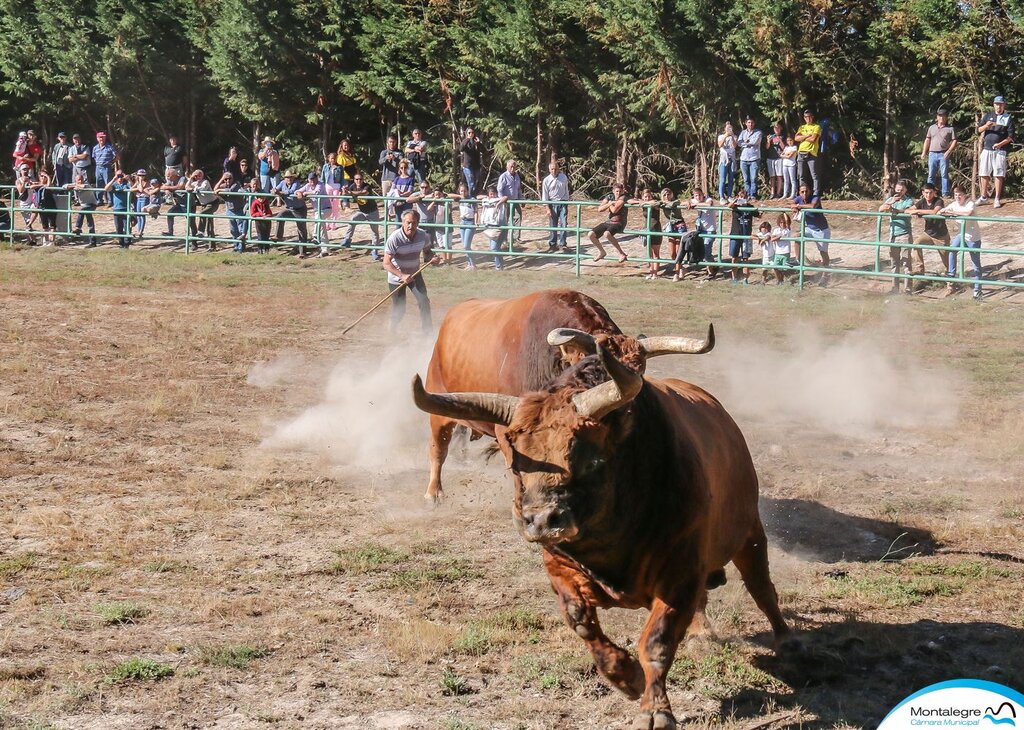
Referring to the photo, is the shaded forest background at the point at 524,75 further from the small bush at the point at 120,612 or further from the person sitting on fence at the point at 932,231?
the small bush at the point at 120,612

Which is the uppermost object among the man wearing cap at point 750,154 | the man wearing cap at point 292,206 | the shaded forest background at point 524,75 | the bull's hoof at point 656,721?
the shaded forest background at point 524,75

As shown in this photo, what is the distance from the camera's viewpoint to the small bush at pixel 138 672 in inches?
217

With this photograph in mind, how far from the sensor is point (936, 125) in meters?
21.4

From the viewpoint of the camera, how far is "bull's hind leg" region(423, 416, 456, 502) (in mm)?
8992

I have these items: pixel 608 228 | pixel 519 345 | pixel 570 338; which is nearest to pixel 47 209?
pixel 608 228

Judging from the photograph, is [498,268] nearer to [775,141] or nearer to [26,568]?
[775,141]

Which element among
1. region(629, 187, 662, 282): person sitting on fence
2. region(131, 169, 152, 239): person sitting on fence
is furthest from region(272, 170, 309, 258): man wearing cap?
region(629, 187, 662, 282): person sitting on fence

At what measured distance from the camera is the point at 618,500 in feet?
15.7

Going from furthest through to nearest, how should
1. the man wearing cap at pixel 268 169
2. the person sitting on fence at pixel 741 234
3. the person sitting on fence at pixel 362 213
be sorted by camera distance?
the man wearing cap at pixel 268 169 → the person sitting on fence at pixel 362 213 → the person sitting on fence at pixel 741 234

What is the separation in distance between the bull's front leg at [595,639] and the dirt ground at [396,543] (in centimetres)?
29

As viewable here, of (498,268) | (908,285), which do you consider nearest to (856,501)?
(908,285)

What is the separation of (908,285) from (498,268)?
7.05m

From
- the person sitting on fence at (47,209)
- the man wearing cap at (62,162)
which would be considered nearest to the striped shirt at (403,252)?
the person sitting on fence at (47,209)

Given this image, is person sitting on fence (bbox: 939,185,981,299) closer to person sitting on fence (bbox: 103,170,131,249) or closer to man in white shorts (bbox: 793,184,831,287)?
man in white shorts (bbox: 793,184,831,287)
